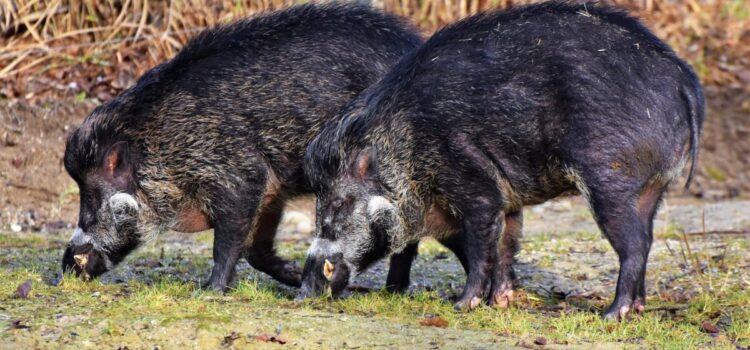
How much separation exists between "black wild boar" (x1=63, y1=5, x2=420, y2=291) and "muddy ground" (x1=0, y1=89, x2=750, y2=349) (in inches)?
13.0

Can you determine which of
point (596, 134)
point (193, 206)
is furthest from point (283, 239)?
point (596, 134)

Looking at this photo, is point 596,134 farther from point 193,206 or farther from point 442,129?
point 193,206

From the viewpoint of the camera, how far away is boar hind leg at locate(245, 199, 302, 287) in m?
7.79

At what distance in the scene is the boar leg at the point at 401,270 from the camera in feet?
24.5

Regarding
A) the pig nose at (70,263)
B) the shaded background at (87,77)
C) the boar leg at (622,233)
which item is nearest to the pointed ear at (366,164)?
the boar leg at (622,233)

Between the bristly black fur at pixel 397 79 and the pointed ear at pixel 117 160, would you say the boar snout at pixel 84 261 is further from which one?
the bristly black fur at pixel 397 79

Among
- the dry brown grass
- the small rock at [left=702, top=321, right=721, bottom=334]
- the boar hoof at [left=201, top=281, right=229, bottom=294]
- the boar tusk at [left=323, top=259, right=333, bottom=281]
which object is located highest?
the dry brown grass

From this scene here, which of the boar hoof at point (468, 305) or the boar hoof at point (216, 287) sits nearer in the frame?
the boar hoof at point (468, 305)

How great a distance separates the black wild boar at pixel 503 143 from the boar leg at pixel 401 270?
0.41 meters

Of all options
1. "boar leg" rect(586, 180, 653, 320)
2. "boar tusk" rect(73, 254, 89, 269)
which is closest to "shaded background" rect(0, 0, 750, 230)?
"boar tusk" rect(73, 254, 89, 269)

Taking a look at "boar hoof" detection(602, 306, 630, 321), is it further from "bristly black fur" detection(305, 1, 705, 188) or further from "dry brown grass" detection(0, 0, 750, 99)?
"dry brown grass" detection(0, 0, 750, 99)

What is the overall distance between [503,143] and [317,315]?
1410 millimetres

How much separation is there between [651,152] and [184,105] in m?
2.82

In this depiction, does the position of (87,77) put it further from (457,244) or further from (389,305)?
(389,305)
